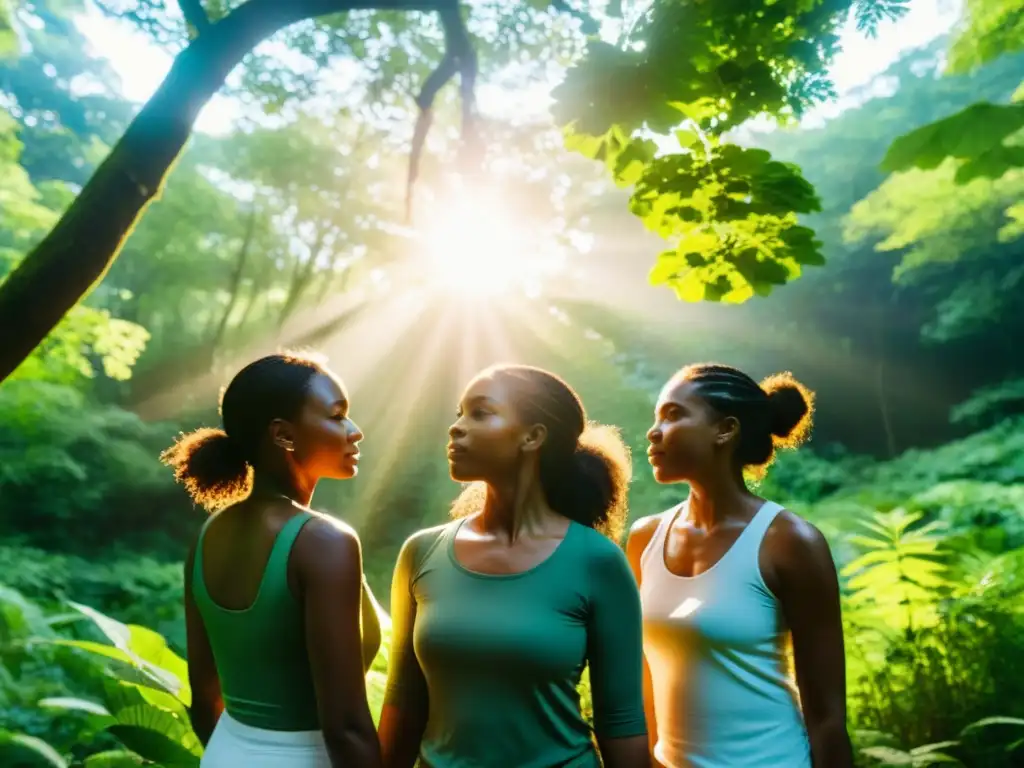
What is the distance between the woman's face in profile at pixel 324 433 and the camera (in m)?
1.64

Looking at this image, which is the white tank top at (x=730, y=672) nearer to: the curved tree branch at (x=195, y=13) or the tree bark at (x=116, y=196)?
the tree bark at (x=116, y=196)

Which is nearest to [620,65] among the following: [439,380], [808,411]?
[808,411]

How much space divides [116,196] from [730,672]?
7.38 feet

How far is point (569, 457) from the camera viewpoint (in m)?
1.78

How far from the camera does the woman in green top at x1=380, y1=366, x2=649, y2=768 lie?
1.49 meters

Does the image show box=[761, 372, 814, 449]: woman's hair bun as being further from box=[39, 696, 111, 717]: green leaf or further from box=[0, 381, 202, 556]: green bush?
box=[0, 381, 202, 556]: green bush

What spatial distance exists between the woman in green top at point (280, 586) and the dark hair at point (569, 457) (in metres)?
0.40

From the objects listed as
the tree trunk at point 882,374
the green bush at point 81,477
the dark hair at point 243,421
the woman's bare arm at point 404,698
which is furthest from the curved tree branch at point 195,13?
the tree trunk at point 882,374

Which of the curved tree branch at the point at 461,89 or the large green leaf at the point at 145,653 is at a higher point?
the curved tree branch at the point at 461,89

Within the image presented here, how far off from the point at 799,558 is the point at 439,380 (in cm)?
1603

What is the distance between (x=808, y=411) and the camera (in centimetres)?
210

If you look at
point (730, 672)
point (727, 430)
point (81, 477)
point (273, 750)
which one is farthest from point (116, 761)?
point (81, 477)

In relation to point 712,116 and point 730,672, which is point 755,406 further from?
point 712,116

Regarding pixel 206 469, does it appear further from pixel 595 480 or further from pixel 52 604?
pixel 52 604
